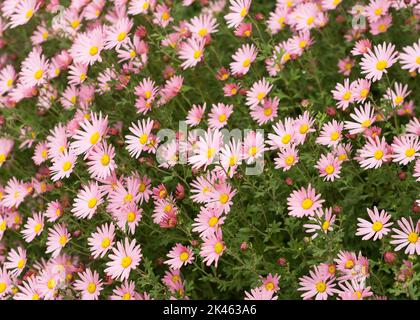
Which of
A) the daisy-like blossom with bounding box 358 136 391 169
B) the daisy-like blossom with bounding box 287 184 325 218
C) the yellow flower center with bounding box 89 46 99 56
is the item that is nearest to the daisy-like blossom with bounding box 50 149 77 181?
the yellow flower center with bounding box 89 46 99 56

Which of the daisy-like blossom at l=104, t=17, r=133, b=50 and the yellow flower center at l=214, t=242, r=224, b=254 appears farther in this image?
the daisy-like blossom at l=104, t=17, r=133, b=50

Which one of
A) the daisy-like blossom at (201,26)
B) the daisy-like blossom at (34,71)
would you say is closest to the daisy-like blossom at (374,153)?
the daisy-like blossom at (201,26)

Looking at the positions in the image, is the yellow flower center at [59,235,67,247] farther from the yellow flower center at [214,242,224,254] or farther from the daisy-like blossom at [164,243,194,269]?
the yellow flower center at [214,242,224,254]

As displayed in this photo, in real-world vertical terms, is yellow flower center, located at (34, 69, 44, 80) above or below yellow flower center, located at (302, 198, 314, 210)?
above

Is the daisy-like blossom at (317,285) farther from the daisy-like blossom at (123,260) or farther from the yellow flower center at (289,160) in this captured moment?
the daisy-like blossom at (123,260)

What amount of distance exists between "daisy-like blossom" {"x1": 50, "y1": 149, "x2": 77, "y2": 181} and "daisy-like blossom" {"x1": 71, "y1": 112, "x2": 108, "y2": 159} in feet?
0.18

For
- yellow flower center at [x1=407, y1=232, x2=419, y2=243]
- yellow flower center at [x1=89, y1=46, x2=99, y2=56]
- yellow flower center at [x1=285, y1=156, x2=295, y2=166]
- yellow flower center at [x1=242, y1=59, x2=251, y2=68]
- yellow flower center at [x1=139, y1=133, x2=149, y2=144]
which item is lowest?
yellow flower center at [x1=407, y1=232, x2=419, y2=243]

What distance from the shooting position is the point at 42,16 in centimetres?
523

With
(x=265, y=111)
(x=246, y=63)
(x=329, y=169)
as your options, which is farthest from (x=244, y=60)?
(x=329, y=169)

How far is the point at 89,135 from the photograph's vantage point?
4023 mm

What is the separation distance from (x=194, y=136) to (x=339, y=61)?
135cm

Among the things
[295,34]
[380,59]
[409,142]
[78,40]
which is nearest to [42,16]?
[78,40]

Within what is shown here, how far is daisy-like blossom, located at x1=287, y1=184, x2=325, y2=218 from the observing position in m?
3.45
